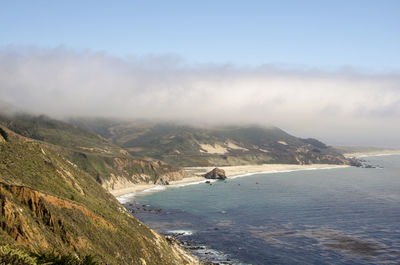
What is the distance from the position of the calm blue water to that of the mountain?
72.8 ft

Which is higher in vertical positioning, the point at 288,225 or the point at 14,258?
the point at 14,258

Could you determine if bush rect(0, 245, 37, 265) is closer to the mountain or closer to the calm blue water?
the mountain

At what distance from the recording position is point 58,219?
5506 cm

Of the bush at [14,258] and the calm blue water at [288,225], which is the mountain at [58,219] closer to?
the bush at [14,258]

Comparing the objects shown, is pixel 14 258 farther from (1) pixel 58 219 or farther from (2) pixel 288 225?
(2) pixel 288 225

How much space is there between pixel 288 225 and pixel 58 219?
87.4 meters

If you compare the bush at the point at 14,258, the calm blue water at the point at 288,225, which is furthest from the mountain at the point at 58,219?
the calm blue water at the point at 288,225

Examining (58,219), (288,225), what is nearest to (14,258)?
(58,219)

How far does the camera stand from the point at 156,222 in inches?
5044

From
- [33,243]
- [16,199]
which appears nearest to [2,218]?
[33,243]

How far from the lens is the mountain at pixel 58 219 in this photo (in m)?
46.5

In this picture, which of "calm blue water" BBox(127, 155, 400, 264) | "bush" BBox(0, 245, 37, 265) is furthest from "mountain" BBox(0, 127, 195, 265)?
"calm blue water" BBox(127, 155, 400, 264)

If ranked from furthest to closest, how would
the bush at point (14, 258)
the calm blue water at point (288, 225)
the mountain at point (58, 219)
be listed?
the calm blue water at point (288, 225) → the mountain at point (58, 219) → the bush at point (14, 258)

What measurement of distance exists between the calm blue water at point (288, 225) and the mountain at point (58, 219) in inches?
874
